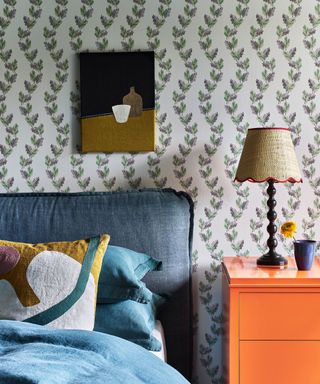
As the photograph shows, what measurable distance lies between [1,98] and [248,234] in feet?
4.34

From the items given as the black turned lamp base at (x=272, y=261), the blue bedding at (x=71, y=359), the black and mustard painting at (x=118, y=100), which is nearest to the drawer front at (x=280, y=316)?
the black turned lamp base at (x=272, y=261)

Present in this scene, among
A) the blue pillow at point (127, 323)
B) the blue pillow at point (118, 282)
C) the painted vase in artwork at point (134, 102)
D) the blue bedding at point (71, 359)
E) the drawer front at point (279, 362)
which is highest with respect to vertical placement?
the painted vase in artwork at point (134, 102)

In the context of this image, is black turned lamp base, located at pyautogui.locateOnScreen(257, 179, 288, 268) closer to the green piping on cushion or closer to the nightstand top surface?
the nightstand top surface

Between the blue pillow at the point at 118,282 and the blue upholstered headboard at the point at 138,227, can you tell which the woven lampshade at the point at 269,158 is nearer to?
the blue upholstered headboard at the point at 138,227

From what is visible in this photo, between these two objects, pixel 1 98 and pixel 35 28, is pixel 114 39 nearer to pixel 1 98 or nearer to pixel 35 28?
pixel 35 28

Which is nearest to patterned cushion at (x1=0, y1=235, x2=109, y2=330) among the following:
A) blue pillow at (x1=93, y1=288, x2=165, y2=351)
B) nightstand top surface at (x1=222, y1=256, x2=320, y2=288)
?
blue pillow at (x1=93, y1=288, x2=165, y2=351)

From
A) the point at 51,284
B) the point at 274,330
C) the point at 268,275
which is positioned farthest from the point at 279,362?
the point at 51,284

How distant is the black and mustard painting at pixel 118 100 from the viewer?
2.80 meters

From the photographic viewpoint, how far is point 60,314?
2066 mm

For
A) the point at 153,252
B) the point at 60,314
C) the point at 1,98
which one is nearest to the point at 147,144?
the point at 153,252

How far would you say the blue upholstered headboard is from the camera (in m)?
2.64

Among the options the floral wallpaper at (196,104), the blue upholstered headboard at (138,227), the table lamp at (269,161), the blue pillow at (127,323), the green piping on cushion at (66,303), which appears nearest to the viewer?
the green piping on cushion at (66,303)

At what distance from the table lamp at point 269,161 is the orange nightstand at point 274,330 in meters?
0.27

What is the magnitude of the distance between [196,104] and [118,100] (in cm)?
36
